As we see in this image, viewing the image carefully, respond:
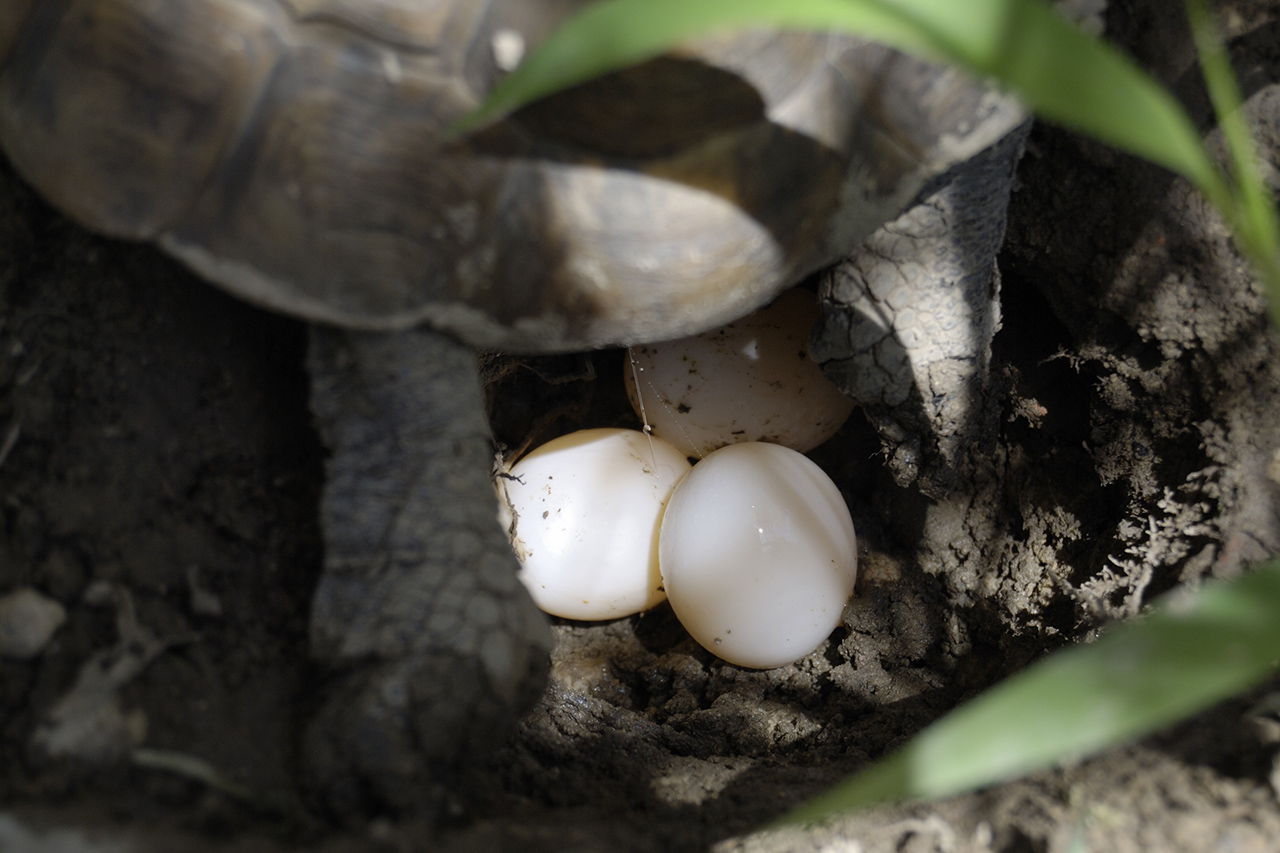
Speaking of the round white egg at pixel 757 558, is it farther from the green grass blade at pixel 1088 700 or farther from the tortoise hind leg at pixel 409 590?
the green grass blade at pixel 1088 700

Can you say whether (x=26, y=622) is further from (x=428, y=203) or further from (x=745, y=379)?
(x=745, y=379)

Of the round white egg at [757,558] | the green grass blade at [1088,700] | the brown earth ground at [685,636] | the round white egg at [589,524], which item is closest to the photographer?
the green grass blade at [1088,700]

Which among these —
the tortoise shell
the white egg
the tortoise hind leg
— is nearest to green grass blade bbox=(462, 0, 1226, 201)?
the tortoise shell

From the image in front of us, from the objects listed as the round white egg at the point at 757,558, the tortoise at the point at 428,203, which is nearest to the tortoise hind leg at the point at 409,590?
the tortoise at the point at 428,203

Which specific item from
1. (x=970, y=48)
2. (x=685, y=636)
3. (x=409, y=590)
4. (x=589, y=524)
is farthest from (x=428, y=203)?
(x=685, y=636)

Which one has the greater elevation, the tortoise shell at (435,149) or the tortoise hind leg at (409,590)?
the tortoise shell at (435,149)

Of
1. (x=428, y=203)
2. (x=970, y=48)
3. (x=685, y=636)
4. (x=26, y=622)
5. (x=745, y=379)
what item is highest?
(x=970, y=48)

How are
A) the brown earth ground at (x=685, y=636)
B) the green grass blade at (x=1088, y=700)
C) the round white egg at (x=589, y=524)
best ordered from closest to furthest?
the green grass blade at (x=1088, y=700) → the brown earth ground at (x=685, y=636) → the round white egg at (x=589, y=524)
